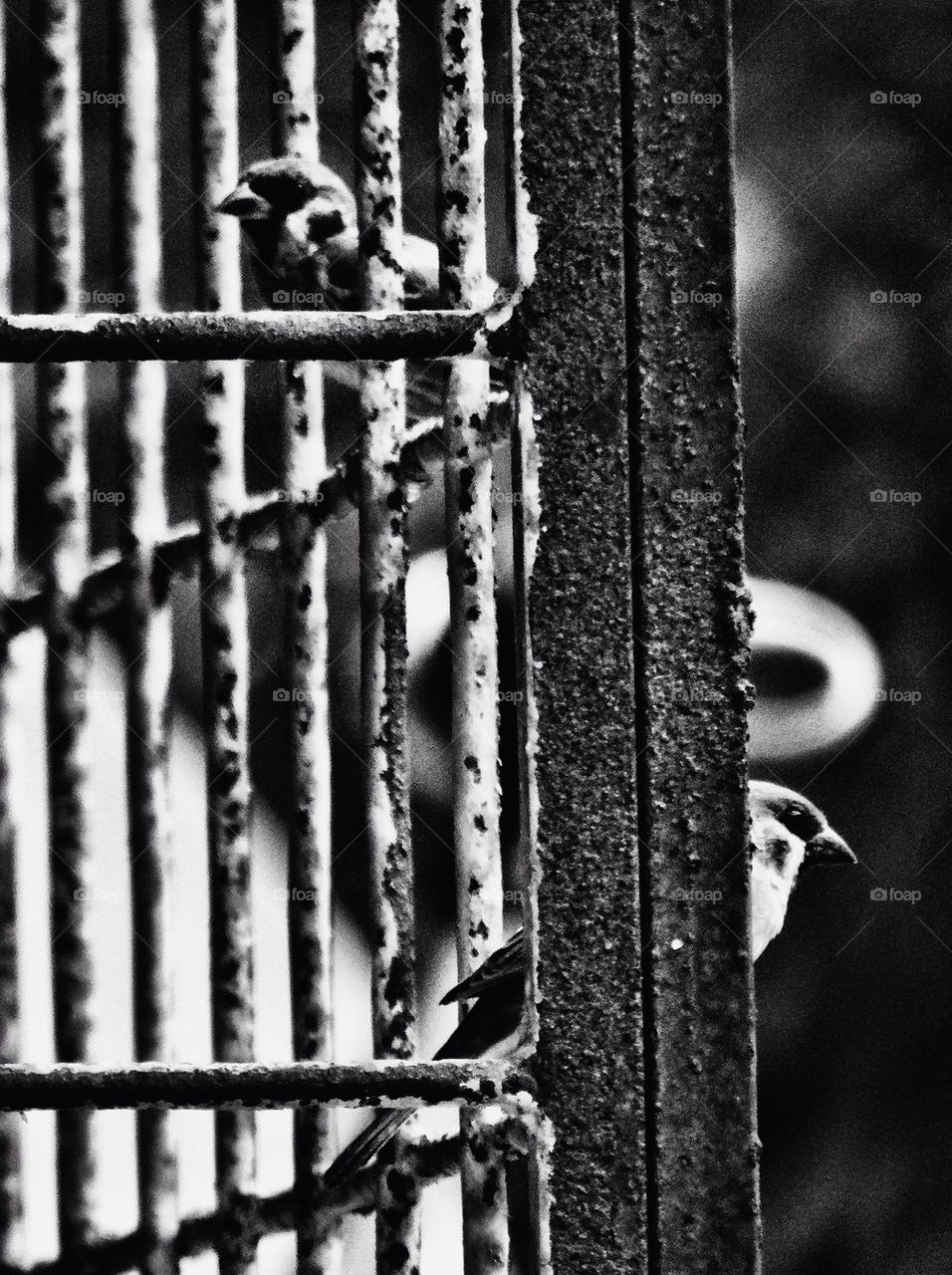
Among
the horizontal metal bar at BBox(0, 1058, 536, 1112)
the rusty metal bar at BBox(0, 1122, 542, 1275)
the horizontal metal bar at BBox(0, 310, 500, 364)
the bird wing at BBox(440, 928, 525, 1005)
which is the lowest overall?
the rusty metal bar at BBox(0, 1122, 542, 1275)

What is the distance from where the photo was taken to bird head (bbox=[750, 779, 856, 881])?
1.97 metres

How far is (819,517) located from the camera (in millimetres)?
2287

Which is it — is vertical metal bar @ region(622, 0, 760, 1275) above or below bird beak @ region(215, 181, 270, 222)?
below

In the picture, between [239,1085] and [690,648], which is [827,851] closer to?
[690,648]

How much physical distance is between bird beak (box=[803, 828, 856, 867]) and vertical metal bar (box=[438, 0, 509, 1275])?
1.03 m

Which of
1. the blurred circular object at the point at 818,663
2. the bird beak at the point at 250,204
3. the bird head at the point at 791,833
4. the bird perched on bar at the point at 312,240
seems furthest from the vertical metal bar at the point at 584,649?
the bird beak at the point at 250,204

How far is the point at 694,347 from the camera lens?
1.04 m

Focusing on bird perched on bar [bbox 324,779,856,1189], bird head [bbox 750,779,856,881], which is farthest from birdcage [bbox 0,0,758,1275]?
bird head [bbox 750,779,856,881]

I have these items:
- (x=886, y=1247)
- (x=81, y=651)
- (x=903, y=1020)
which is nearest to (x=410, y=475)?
(x=81, y=651)

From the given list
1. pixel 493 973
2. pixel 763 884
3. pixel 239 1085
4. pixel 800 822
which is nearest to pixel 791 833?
pixel 800 822

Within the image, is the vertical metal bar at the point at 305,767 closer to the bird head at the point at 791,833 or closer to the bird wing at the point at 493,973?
the bird wing at the point at 493,973

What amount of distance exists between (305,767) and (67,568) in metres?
0.29

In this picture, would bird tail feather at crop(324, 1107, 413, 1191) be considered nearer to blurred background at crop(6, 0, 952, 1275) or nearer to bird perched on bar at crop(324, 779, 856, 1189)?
bird perched on bar at crop(324, 779, 856, 1189)

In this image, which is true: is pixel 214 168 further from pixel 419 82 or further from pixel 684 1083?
pixel 419 82
